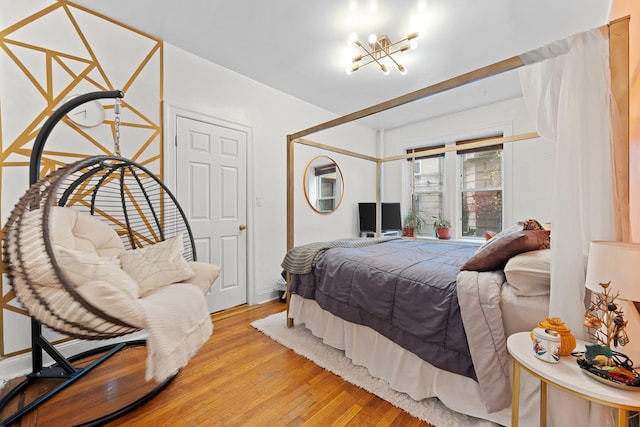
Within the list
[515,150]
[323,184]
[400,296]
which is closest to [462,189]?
[515,150]

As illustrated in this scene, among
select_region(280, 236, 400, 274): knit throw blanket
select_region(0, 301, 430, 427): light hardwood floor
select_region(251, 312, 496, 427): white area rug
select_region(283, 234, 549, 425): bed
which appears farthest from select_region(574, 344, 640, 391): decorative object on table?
select_region(280, 236, 400, 274): knit throw blanket

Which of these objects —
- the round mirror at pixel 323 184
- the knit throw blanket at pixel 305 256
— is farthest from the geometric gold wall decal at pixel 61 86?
the round mirror at pixel 323 184

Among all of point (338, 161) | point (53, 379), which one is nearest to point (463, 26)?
point (338, 161)

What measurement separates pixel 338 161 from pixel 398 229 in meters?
1.57

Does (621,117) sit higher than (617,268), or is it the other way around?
(621,117)

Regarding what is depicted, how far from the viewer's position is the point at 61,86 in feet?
6.81

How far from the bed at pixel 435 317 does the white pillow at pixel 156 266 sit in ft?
3.30

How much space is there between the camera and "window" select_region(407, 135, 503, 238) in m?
4.05

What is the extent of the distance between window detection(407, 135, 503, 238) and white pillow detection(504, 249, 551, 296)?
108 inches

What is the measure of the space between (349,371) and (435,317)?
0.80m

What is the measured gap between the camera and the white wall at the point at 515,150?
3516 mm

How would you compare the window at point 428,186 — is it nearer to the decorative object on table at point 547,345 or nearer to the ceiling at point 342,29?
the ceiling at point 342,29

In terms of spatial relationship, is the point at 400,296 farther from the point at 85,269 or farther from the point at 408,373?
the point at 85,269

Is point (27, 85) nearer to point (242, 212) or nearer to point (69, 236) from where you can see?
point (69, 236)
